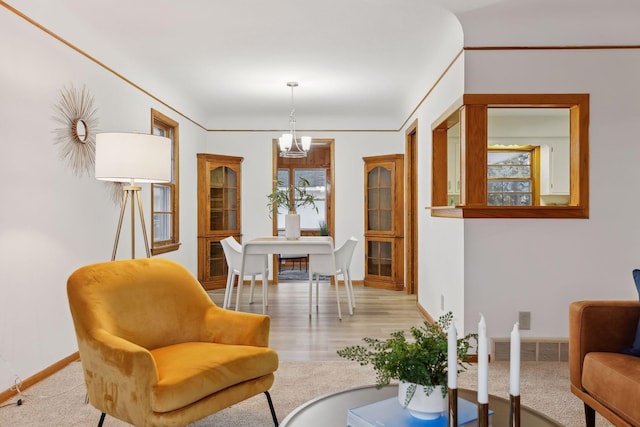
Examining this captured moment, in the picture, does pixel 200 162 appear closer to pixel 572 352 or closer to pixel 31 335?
pixel 31 335

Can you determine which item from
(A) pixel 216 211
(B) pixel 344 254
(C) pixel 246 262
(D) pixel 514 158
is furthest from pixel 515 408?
(D) pixel 514 158

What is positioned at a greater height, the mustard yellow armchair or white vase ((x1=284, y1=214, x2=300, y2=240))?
white vase ((x1=284, y1=214, x2=300, y2=240))

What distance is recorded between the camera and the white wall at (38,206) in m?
2.75

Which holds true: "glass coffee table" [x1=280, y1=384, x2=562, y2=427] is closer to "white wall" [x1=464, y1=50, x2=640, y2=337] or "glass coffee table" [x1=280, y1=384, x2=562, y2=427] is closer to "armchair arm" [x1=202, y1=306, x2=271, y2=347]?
"armchair arm" [x1=202, y1=306, x2=271, y2=347]

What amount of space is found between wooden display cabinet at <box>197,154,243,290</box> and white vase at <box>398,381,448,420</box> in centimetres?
554

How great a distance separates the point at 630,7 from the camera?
3240mm

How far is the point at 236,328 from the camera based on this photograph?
245cm

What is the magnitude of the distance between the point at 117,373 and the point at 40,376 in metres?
1.47

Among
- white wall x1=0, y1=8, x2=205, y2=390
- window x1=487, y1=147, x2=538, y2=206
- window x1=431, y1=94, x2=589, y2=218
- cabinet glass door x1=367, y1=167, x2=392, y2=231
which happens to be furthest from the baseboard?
window x1=487, y1=147, x2=538, y2=206

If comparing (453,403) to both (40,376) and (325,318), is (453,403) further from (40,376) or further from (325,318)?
(325,318)

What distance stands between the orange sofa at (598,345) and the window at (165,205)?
12.8 feet

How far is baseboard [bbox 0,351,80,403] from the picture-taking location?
270cm

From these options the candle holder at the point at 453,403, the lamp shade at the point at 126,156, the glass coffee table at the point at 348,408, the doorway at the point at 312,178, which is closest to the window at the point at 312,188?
the doorway at the point at 312,178

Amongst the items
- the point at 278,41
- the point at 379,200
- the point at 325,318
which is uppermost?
the point at 278,41
